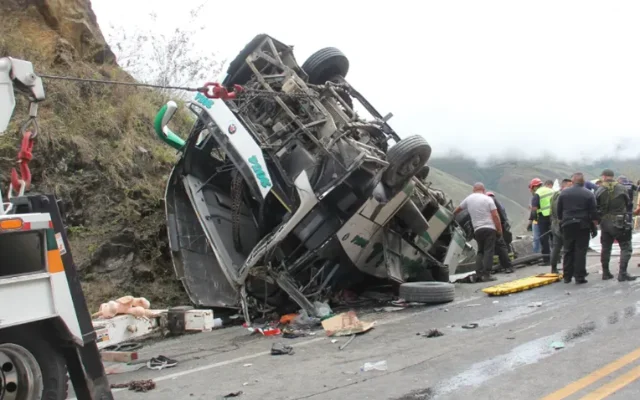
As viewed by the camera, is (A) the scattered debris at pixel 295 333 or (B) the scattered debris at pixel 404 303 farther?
(B) the scattered debris at pixel 404 303

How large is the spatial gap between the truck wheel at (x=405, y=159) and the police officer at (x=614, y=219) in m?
3.19

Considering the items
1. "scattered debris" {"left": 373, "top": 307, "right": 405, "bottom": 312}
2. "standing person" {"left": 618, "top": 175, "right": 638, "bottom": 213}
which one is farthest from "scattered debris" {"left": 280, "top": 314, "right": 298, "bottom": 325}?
"standing person" {"left": 618, "top": 175, "right": 638, "bottom": 213}

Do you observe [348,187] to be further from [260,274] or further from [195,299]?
[195,299]

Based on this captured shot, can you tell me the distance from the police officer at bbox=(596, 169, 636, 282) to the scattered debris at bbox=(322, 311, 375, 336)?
4138 mm

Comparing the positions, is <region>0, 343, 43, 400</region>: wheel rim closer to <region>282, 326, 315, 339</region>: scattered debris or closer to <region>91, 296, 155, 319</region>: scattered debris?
<region>91, 296, 155, 319</region>: scattered debris

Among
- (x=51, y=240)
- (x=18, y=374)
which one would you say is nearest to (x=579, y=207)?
(x=51, y=240)

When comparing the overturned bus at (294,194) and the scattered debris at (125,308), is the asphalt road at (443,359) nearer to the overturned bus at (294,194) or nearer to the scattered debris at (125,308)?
the scattered debris at (125,308)

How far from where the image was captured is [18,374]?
3.13 m

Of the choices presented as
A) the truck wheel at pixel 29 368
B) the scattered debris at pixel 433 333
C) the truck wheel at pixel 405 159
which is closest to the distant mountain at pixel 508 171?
the truck wheel at pixel 405 159

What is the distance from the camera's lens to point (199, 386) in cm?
445

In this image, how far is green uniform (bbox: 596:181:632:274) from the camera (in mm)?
8359

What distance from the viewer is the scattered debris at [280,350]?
5.39 meters

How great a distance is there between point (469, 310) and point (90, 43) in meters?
9.15

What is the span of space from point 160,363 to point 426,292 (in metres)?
3.49
